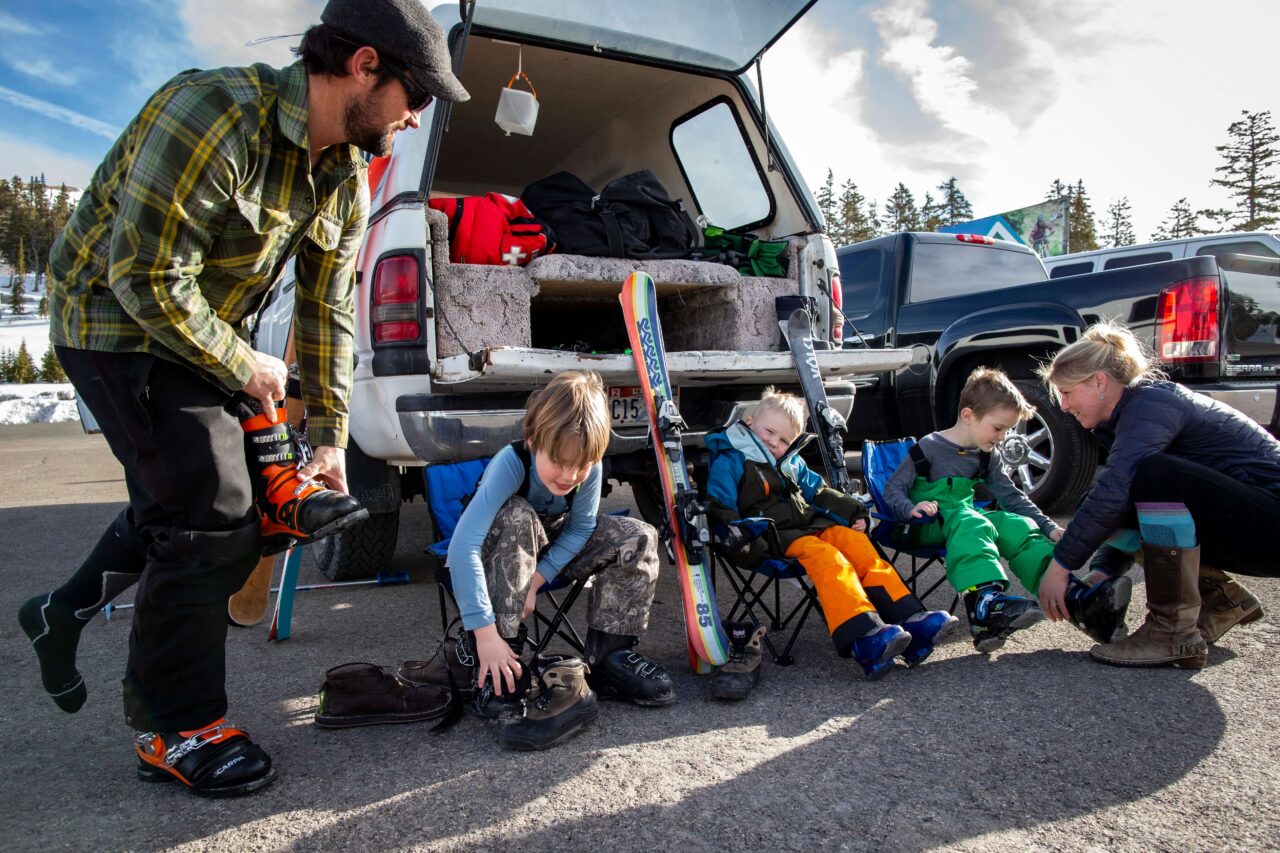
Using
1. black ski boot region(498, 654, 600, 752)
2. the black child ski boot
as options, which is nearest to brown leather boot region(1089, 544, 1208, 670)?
black ski boot region(498, 654, 600, 752)

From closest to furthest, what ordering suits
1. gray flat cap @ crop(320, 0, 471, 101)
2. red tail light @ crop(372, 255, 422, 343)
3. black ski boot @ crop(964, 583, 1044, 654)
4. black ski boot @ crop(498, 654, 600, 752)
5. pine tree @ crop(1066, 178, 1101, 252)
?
gray flat cap @ crop(320, 0, 471, 101), black ski boot @ crop(498, 654, 600, 752), black ski boot @ crop(964, 583, 1044, 654), red tail light @ crop(372, 255, 422, 343), pine tree @ crop(1066, 178, 1101, 252)

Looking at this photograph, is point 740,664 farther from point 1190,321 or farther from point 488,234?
point 1190,321

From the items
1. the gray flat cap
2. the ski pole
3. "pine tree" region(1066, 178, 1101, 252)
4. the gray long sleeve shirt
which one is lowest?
the ski pole

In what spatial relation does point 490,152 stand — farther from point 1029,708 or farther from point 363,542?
point 1029,708

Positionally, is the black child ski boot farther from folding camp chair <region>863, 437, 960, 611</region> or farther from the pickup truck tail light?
the pickup truck tail light

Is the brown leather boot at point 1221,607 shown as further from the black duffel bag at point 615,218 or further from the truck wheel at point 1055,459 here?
the black duffel bag at point 615,218

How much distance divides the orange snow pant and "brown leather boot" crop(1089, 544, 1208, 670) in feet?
2.30

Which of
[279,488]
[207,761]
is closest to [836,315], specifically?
[279,488]

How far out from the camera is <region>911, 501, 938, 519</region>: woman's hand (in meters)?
3.08

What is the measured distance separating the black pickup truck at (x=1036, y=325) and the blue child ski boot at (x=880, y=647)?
5.91 ft

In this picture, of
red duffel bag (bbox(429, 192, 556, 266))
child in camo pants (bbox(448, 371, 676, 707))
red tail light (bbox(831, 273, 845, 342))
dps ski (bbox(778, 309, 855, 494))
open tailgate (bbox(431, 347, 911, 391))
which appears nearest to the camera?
child in camo pants (bbox(448, 371, 676, 707))

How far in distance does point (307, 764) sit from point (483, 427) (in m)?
1.48

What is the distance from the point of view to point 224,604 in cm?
209

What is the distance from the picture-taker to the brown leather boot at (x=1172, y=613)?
260cm
